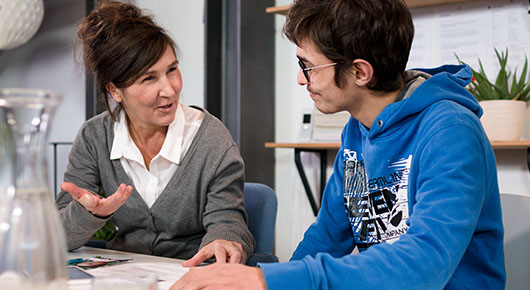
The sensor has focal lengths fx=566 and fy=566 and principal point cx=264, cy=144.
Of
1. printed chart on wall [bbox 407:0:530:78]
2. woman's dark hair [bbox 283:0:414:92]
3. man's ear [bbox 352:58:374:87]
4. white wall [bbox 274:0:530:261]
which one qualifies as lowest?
white wall [bbox 274:0:530:261]

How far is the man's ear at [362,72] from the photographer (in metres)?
1.11

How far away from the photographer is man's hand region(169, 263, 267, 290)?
708 mm

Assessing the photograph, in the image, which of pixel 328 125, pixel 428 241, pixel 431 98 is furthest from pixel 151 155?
pixel 328 125

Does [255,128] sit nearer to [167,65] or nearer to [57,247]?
[167,65]

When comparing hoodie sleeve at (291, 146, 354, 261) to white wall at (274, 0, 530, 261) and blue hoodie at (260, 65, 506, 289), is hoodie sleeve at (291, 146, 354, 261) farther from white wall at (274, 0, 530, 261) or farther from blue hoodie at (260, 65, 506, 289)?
white wall at (274, 0, 530, 261)

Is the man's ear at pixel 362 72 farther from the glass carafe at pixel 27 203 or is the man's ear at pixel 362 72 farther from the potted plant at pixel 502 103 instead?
the potted plant at pixel 502 103

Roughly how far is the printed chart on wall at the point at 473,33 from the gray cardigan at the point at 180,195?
1425 millimetres

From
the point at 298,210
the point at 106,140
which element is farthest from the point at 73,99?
the point at 298,210

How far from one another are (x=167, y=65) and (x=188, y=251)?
0.50 meters

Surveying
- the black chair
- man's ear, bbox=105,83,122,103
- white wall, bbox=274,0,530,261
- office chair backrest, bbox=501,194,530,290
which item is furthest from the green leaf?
man's ear, bbox=105,83,122,103

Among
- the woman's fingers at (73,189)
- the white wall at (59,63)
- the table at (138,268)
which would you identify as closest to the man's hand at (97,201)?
the woman's fingers at (73,189)

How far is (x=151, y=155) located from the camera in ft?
5.21

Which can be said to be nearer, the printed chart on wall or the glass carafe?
the glass carafe

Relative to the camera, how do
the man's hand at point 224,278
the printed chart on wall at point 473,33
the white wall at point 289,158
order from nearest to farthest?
the man's hand at point 224,278 < the printed chart on wall at point 473,33 < the white wall at point 289,158
